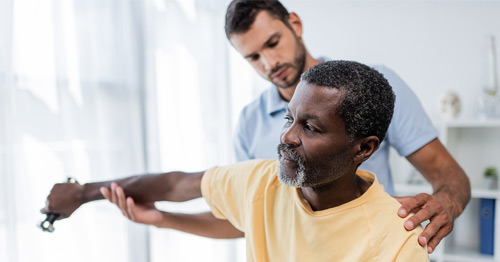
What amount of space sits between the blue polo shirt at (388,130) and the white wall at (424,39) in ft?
5.25

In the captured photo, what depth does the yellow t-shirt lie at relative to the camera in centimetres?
100

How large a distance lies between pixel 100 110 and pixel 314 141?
1.09 m

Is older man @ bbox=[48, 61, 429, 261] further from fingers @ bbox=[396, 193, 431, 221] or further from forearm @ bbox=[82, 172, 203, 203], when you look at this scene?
forearm @ bbox=[82, 172, 203, 203]

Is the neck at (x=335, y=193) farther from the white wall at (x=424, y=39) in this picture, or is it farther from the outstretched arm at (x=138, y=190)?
the white wall at (x=424, y=39)

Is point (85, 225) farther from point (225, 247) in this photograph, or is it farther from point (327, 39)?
point (327, 39)

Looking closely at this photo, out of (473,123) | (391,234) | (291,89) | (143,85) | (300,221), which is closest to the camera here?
(391,234)

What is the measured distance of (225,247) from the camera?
9.23ft

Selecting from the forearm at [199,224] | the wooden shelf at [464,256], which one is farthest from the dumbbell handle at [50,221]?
the wooden shelf at [464,256]

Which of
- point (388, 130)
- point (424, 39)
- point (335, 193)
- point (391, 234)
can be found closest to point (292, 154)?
point (335, 193)

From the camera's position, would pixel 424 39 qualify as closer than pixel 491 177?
No

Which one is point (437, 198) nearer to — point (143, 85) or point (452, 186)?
point (452, 186)

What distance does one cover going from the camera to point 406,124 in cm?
141

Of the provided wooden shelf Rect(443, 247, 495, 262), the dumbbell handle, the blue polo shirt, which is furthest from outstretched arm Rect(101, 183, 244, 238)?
wooden shelf Rect(443, 247, 495, 262)

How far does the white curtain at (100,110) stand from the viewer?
58.1 inches
